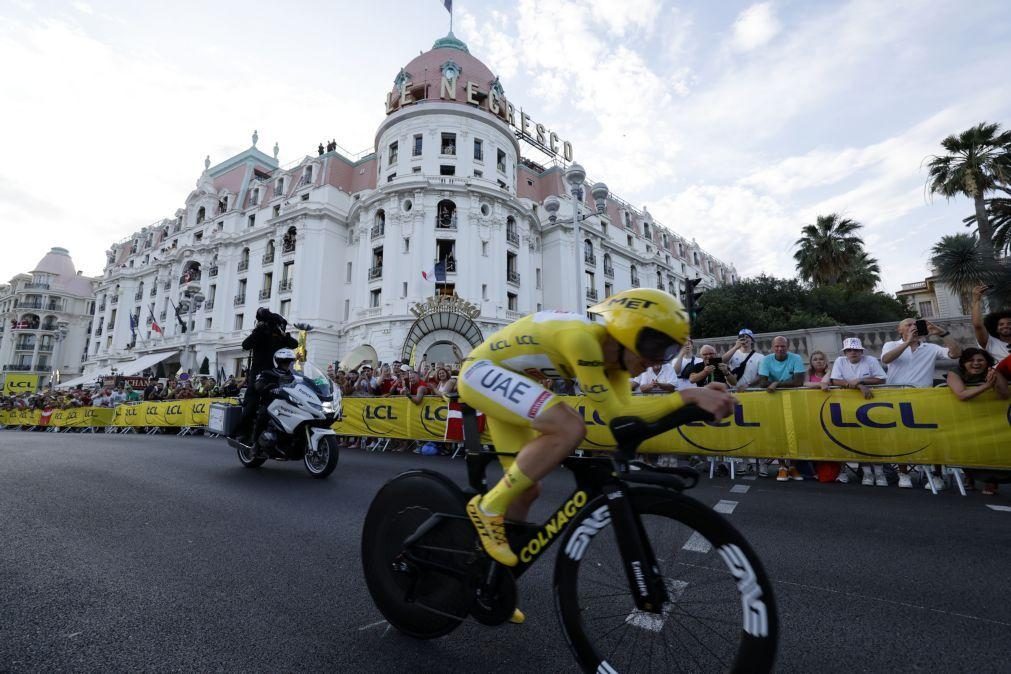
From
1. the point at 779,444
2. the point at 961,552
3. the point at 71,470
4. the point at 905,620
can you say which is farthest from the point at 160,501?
the point at 779,444

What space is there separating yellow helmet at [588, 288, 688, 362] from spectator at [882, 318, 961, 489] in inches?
238

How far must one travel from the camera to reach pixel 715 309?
31.2 metres

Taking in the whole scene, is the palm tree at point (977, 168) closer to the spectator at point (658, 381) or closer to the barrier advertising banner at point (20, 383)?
the spectator at point (658, 381)

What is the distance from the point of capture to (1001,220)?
76.4 feet

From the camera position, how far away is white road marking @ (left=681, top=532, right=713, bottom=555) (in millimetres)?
1564

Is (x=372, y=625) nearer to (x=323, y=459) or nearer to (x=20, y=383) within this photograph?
(x=323, y=459)

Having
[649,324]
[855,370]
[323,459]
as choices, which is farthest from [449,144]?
[649,324]

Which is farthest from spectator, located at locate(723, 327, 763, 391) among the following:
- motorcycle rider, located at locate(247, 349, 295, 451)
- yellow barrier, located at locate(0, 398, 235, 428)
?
yellow barrier, located at locate(0, 398, 235, 428)

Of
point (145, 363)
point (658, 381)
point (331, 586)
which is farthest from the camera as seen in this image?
point (145, 363)

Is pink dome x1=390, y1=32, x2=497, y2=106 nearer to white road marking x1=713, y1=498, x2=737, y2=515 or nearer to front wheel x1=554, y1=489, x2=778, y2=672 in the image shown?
white road marking x1=713, y1=498, x2=737, y2=515

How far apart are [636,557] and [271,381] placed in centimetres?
645

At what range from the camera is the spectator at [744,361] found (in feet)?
25.0

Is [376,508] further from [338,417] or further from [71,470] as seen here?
[71,470]

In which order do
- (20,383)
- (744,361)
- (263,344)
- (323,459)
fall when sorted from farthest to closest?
(20,383) → (744,361) → (263,344) → (323,459)
